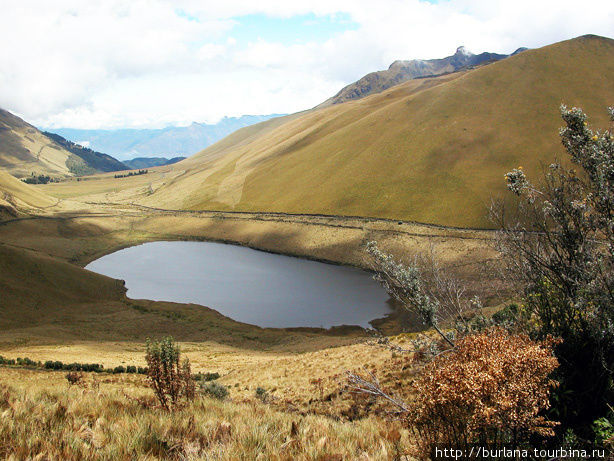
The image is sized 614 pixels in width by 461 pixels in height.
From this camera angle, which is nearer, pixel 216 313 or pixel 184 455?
pixel 184 455

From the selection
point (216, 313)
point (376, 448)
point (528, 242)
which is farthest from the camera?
point (216, 313)

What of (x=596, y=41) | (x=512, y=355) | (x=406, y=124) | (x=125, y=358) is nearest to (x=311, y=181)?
(x=406, y=124)

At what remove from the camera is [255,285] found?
67.6 meters

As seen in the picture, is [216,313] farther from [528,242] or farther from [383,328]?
[528,242]

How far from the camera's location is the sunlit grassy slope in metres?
93.8

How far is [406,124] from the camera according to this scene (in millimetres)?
127312

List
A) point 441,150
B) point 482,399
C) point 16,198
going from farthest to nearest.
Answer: point 16,198 → point 441,150 → point 482,399

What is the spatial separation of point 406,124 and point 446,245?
66.2 m

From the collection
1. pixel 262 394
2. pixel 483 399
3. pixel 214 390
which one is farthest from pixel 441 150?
pixel 483 399

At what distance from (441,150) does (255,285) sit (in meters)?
→ 71.7

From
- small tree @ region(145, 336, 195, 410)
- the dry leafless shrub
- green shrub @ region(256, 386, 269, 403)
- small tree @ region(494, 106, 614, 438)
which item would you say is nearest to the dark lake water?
green shrub @ region(256, 386, 269, 403)

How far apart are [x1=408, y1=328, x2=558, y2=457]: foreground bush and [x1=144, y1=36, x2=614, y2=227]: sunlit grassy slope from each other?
7945 cm

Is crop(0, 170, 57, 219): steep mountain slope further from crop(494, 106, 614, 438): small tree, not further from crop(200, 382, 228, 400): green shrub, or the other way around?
crop(494, 106, 614, 438): small tree

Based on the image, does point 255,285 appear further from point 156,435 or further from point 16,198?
point 16,198
